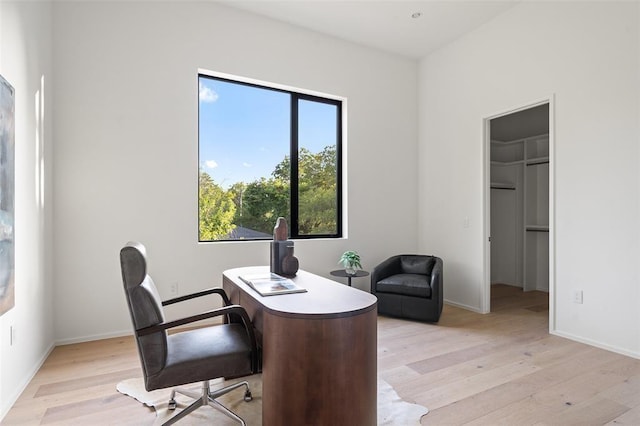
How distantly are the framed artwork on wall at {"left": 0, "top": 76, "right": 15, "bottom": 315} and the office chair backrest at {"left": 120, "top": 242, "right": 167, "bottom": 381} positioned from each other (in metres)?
0.97

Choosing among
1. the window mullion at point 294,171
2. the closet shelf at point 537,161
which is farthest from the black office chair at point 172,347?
the closet shelf at point 537,161

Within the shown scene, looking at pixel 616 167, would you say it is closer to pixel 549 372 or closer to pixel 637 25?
pixel 637 25

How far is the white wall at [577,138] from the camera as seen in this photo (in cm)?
301

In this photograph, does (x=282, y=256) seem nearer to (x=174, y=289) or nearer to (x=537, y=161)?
(x=174, y=289)

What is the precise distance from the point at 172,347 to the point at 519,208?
223 inches

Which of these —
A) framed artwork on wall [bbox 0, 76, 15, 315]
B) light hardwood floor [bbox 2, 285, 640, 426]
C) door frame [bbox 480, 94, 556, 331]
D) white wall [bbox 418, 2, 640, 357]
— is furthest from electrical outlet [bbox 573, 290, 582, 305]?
framed artwork on wall [bbox 0, 76, 15, 315]

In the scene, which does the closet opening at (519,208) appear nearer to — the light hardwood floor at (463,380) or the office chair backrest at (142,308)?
the light hardwood floor at (463,380)

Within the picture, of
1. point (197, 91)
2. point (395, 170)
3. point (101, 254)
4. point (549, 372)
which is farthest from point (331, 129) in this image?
point (549, 372)

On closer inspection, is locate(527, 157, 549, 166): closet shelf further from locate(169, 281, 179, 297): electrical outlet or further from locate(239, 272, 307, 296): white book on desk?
locate(169, 281, 179, 297): electrical outlet

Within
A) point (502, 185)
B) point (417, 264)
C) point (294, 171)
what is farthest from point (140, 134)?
point (502, 185)

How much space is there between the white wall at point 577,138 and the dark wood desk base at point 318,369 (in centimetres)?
272

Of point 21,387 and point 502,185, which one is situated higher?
point 502,185

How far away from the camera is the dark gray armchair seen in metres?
3.79

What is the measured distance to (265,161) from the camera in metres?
4.28
